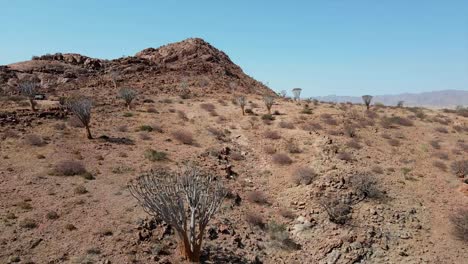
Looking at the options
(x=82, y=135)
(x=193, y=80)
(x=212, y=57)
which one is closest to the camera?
(x=82, y=135)

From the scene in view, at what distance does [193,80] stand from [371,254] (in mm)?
28997

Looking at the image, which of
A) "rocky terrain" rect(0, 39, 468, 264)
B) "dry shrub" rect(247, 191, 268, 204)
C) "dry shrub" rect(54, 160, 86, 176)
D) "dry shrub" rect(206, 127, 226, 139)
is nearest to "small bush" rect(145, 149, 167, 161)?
"rocky terrain" rect(0, 39, 468, 264)

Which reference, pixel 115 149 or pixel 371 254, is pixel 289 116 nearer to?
pixel 115 149

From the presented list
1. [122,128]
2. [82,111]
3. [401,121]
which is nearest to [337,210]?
[122,128]

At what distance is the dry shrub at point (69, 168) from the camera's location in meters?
14.4

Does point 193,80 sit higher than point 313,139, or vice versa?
point 193,80

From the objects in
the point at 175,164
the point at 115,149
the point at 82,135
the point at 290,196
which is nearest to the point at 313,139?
the point at 290,196

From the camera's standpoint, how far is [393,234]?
40.7 ft

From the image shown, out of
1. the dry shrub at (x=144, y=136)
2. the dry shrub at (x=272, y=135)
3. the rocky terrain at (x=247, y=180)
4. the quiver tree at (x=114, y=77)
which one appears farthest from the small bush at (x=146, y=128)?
the quiver tree at (x=114, y=77)

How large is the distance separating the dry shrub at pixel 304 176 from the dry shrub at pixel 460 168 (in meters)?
6.66

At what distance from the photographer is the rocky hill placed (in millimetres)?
34500

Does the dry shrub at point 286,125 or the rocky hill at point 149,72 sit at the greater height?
the rocky hill at point 149,72

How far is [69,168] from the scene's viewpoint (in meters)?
14.6

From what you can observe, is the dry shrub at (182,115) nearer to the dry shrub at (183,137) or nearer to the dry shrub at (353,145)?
the dry shrub at (183,137)
